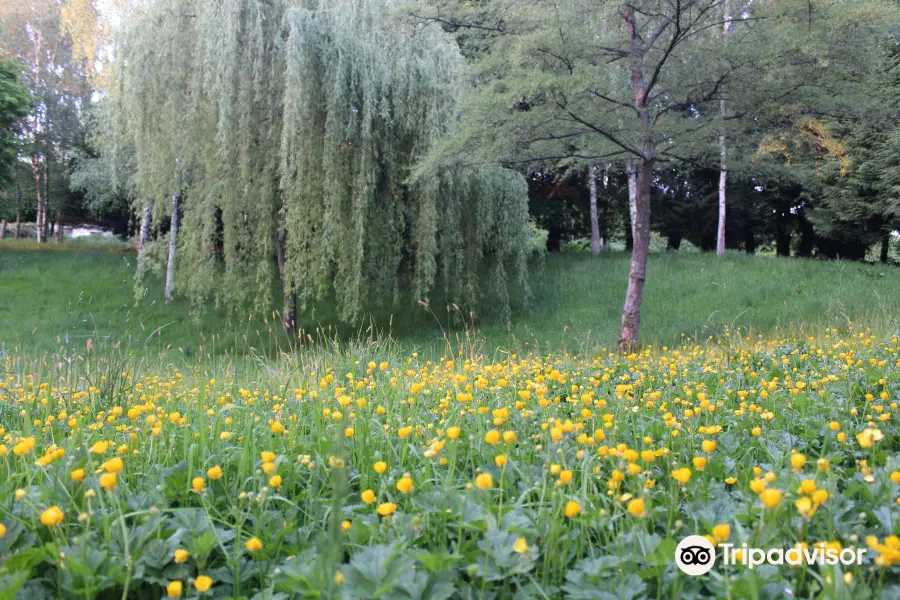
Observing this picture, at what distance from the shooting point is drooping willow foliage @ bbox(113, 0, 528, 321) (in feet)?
28.2

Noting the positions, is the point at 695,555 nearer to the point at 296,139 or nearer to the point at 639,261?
the point at 639,261

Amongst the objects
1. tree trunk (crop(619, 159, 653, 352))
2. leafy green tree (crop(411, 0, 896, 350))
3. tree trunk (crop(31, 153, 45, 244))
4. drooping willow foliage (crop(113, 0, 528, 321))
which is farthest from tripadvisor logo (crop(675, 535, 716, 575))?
tree trunk (crop(31, 153, 45, 244))

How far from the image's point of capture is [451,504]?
1460 millimetres

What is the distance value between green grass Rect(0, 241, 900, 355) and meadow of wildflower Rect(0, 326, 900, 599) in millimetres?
6419

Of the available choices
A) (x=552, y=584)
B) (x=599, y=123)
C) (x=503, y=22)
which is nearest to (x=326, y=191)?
(x=503, y=22)

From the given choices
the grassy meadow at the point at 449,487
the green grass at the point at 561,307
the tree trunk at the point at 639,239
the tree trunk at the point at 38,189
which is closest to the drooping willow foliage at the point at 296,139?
the green grass at the point at 561,307

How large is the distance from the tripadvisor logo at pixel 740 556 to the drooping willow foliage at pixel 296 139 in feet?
25.3

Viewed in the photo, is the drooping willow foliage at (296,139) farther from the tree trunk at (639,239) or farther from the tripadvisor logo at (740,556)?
the tripadvisor logo at (740,556)

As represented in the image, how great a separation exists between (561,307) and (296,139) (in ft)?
21.9

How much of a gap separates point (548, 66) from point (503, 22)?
139 cm

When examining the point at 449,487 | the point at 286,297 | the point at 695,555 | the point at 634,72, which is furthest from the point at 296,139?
the point at 695,555

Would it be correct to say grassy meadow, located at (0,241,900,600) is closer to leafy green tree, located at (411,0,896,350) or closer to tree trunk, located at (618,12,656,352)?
tree trunk, located at (618,12,656,352)

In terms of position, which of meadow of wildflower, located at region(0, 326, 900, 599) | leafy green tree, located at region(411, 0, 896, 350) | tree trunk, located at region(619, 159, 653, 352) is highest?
leafy green tree, located at region(411, 0, 896, 350)

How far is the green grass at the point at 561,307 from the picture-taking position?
991 centimetres
